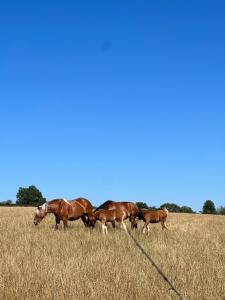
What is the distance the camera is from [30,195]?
122 meters

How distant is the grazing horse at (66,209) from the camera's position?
21.1m

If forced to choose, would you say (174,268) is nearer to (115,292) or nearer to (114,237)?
(115,292)

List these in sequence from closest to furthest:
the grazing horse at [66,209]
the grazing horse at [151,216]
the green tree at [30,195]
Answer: the grazing horse at [66,209] < the grazing horse at [151,216] < the green tree at [30,195]

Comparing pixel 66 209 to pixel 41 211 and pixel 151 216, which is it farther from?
pixel 151 216

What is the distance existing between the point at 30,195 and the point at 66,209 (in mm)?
102168

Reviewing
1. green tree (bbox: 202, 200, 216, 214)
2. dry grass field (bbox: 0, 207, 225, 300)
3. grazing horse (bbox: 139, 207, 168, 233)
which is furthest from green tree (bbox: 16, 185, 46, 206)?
dry grass field (bbox: 0, 207, 225, 300)

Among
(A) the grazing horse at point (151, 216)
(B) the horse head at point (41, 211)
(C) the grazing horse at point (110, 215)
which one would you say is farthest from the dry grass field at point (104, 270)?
(A) the grazing horse at point (151, 216)

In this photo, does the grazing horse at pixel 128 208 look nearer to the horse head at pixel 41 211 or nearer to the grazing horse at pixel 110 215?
the grazing horse at pixel 110 215

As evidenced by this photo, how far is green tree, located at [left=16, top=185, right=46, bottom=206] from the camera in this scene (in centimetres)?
12100

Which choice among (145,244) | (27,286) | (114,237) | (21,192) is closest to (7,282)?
(27,286)

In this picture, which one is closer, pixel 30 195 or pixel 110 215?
pixel 110 215

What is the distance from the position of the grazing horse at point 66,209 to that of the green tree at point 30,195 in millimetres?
100276

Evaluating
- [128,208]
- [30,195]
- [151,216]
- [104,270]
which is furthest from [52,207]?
[30,195]

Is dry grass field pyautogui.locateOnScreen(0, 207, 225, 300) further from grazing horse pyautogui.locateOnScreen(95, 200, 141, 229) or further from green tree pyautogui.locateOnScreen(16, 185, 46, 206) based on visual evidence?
green tree pyautogui.locateOnScreen(16, 185, 46, 206)
